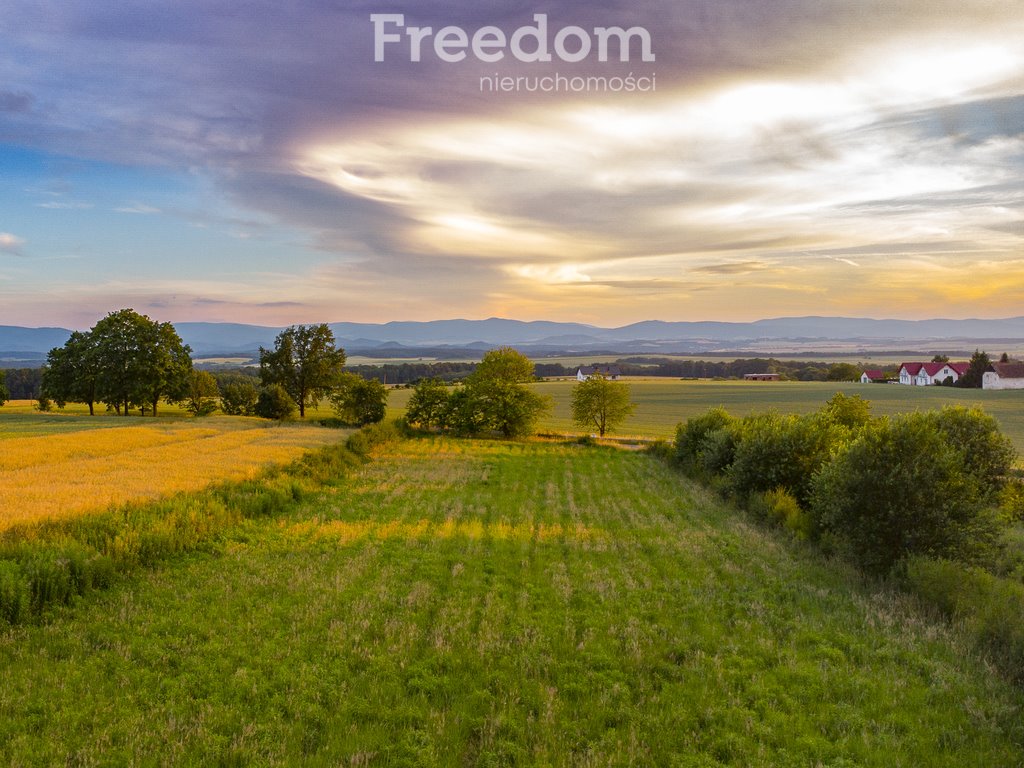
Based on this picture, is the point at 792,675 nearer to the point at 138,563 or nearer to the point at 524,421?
the point at 138,563

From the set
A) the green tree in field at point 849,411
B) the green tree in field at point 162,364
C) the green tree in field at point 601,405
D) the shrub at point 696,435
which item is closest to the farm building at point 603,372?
the green tree in field at point 601,405

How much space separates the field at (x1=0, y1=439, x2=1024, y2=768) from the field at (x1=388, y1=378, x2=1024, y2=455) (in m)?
48.3

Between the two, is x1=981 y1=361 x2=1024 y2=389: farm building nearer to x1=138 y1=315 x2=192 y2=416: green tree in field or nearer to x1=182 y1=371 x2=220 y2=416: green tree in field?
x1=138 y1=315 x2=192 y2=416: green tree in field

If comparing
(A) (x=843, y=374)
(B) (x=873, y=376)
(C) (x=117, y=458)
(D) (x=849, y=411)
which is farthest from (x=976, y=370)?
(C) (x=117, y=458)

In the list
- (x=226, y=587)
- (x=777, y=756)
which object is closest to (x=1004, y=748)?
(x=777, y=756)

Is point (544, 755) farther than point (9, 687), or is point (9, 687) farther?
point (9, 687)

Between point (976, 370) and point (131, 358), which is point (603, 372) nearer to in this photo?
point (131, 358)

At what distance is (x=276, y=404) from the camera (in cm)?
7294

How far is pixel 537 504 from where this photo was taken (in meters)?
25.4

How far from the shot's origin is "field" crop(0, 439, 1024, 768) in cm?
776

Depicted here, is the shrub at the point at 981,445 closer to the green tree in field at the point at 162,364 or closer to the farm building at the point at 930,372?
the green tree in field at the point at 162,364

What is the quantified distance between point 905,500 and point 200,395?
89.6 metres

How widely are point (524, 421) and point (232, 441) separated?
92.2ft

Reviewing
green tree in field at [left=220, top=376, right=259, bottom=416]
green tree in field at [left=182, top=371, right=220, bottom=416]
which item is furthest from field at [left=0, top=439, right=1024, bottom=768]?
green tree in field at [left=220, top=376, right=259, bottom=416]
